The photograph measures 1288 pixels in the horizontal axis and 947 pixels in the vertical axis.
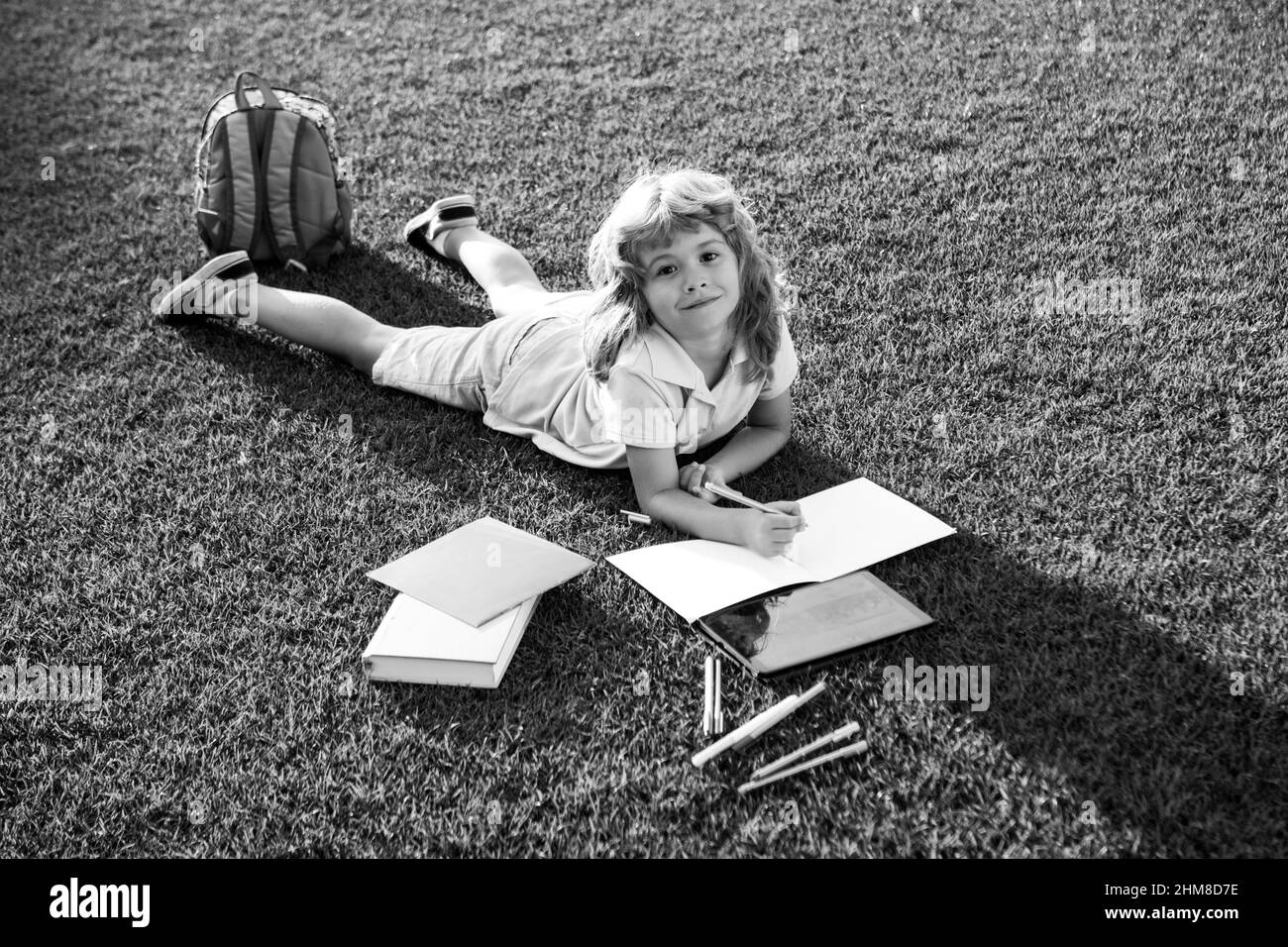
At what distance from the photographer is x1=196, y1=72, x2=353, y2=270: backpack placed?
166 inches

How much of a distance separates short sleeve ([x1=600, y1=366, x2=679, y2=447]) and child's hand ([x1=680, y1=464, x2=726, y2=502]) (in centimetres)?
14

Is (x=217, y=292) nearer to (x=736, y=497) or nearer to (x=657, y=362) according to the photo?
(x=657, y=362)

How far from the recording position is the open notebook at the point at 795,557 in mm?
2617

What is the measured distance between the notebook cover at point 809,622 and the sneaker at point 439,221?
7.80 feet

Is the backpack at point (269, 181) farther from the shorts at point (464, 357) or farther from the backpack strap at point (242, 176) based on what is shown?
the shorts at point (464, 357)

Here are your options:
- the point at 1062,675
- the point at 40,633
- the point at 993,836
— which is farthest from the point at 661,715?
the point at 40,633

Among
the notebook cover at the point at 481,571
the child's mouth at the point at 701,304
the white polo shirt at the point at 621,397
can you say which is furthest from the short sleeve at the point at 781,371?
the notebook cover at the point at 481,571

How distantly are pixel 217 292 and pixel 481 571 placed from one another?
1.99 meters

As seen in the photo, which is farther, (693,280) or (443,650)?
(693,280)

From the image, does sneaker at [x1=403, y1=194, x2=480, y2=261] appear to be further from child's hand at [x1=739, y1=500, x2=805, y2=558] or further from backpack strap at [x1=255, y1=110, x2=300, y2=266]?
child's hand at [x1=739, y1=500, x2=805, y2=558]

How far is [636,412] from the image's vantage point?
2.86 metres

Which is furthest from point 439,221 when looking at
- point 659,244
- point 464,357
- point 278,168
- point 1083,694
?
point 1083,694

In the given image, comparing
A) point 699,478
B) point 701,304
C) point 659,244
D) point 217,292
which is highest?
point 217,292

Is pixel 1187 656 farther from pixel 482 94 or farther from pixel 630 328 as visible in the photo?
pixel 482 94
